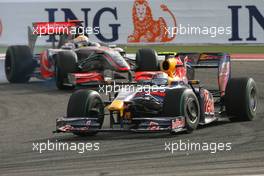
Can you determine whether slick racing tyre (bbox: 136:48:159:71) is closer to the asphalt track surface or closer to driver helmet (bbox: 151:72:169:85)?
the asphalt track surface

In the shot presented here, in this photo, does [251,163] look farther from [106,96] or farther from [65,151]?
[106,96]

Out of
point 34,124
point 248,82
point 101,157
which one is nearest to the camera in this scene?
point 101,157

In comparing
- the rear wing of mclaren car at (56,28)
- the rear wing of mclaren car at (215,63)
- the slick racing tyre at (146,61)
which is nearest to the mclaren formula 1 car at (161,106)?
the rear wing of mclaren car at (215,63)

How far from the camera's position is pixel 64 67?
739 inches

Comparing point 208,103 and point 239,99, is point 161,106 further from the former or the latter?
point 239,99

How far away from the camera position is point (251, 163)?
8.78m

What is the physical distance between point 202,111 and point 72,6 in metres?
19.8

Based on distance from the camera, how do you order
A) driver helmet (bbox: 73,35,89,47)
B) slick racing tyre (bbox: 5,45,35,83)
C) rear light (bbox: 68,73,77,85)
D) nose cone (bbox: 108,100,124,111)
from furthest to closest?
slick racing tyre (bbox: 5,45,35,83) < driver helmet (bbox: 73,35,89,47) < rear light (bbox: 68,73,77,85) < nose cone (bbox: 108,100,124,111)

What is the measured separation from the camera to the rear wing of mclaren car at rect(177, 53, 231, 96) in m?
13.5

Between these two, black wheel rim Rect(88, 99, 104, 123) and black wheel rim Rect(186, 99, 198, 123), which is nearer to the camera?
black wheel rim Rect(186, 99, 198, 123)

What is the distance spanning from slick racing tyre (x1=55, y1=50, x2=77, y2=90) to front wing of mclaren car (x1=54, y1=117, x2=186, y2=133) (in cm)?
734

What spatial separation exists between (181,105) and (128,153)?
1424 millimetres

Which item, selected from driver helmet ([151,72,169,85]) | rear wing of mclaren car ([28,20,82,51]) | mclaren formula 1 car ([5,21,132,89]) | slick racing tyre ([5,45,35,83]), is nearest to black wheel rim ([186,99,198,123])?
driver helmet ([151,72,169,85])

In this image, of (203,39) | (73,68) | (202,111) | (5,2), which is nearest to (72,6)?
(5,2)
